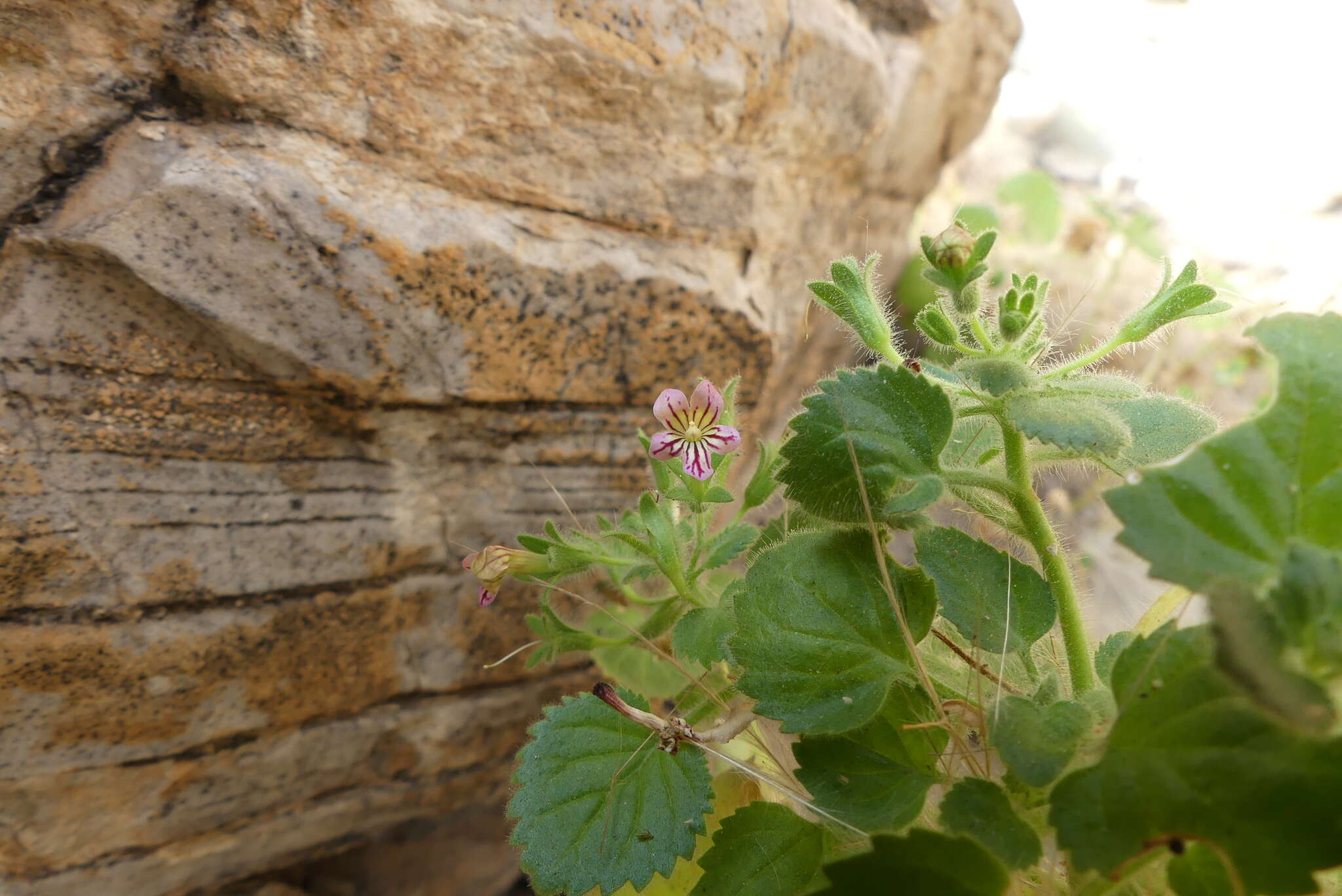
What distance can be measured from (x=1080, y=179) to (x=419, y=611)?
4.94 metres

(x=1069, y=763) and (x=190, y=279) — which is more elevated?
(x=1069, y=763)

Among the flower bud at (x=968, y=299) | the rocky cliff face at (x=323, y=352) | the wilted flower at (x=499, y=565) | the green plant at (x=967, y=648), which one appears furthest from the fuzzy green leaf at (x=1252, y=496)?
the rocky cliff face at (x=323, y=352)

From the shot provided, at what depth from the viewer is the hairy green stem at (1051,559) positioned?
2.76 feet

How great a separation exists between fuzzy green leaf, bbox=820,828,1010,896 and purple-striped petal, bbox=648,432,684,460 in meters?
0.48

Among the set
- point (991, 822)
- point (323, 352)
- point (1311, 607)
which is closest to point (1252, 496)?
point (1311, 607)

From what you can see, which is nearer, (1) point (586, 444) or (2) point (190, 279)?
(2) point (190, 279)

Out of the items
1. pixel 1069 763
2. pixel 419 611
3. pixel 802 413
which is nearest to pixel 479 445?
pixel 419 611

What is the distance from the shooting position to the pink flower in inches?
38.1

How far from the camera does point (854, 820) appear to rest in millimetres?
746

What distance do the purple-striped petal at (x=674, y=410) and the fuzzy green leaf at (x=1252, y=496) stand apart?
18.8 inches

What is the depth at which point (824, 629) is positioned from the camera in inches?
31.9

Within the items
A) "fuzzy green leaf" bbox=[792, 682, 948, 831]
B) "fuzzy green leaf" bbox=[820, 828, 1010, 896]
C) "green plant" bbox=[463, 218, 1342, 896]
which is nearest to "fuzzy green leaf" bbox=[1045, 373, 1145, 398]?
"green plant" bbox=[463, 218, 1342, 896]

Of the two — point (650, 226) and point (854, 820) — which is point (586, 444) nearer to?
point (650, 226)

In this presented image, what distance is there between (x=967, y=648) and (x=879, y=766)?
26cm
